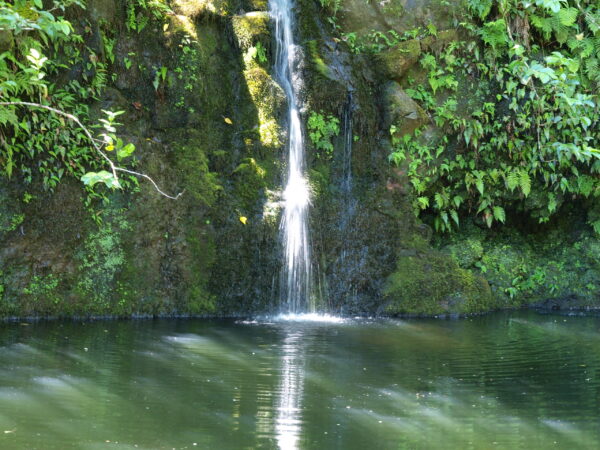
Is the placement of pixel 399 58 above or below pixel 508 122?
above

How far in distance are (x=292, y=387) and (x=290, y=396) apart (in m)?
0.26

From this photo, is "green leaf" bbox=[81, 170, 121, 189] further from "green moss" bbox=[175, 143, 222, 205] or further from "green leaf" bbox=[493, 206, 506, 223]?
"green leaf" bbox=[493, 206, 506, 223]

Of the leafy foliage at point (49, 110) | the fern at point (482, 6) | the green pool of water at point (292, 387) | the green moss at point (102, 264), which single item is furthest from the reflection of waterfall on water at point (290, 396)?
the fern at point (482, 6)

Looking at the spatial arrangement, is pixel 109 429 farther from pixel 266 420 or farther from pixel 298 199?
pixel 298 199

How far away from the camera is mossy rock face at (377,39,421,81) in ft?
37.0

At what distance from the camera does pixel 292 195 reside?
402 inches

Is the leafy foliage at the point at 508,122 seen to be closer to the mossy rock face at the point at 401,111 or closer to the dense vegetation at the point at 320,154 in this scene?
the dense vegetation at the point at 320,154

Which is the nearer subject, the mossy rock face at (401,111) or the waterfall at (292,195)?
the waterfall at (292,195)

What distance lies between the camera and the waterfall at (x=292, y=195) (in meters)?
9.82

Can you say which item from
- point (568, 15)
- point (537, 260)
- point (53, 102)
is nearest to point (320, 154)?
point (53, 102)

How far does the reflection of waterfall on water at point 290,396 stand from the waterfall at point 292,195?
2.04 meters

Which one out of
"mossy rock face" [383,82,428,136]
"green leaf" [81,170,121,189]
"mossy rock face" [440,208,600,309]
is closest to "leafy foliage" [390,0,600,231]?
"mossy rock face" [383,82,428,136]

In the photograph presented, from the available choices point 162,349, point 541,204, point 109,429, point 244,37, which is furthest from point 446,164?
point 109,429

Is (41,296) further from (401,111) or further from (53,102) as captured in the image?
(401,111)
